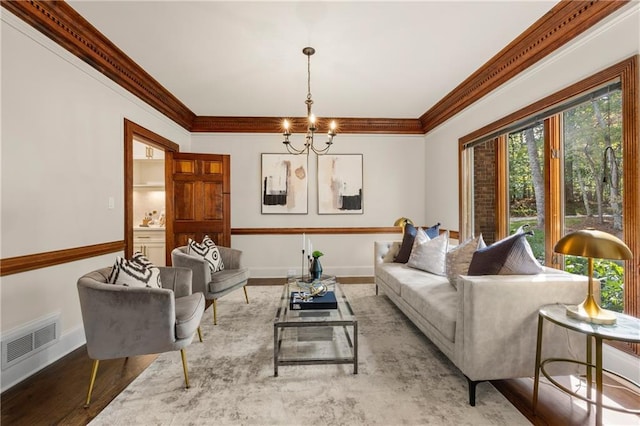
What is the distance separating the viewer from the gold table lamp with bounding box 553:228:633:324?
1.57m

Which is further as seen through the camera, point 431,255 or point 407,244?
point 407,244

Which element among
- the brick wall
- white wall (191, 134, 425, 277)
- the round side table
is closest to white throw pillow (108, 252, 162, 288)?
the round side table

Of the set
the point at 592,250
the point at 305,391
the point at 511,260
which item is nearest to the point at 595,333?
the point at 592,250

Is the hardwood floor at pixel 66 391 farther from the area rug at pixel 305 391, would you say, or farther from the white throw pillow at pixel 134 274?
the white throw pillow at pixel 134 274

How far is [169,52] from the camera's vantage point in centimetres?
309

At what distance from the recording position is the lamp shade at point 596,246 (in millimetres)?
1566

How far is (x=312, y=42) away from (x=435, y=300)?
8.40 ft

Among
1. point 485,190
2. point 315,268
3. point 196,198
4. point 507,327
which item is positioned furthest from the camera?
point 196,198

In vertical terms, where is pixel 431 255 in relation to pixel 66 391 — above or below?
above

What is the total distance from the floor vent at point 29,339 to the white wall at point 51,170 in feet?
0.17

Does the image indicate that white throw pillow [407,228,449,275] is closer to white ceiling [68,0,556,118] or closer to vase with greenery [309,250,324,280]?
vase with greenery [309,250,324,280]

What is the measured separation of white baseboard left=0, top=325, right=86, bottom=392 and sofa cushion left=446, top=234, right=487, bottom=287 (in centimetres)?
345

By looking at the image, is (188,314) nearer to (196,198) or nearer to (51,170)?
(51,170)

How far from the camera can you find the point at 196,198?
15.2ft
